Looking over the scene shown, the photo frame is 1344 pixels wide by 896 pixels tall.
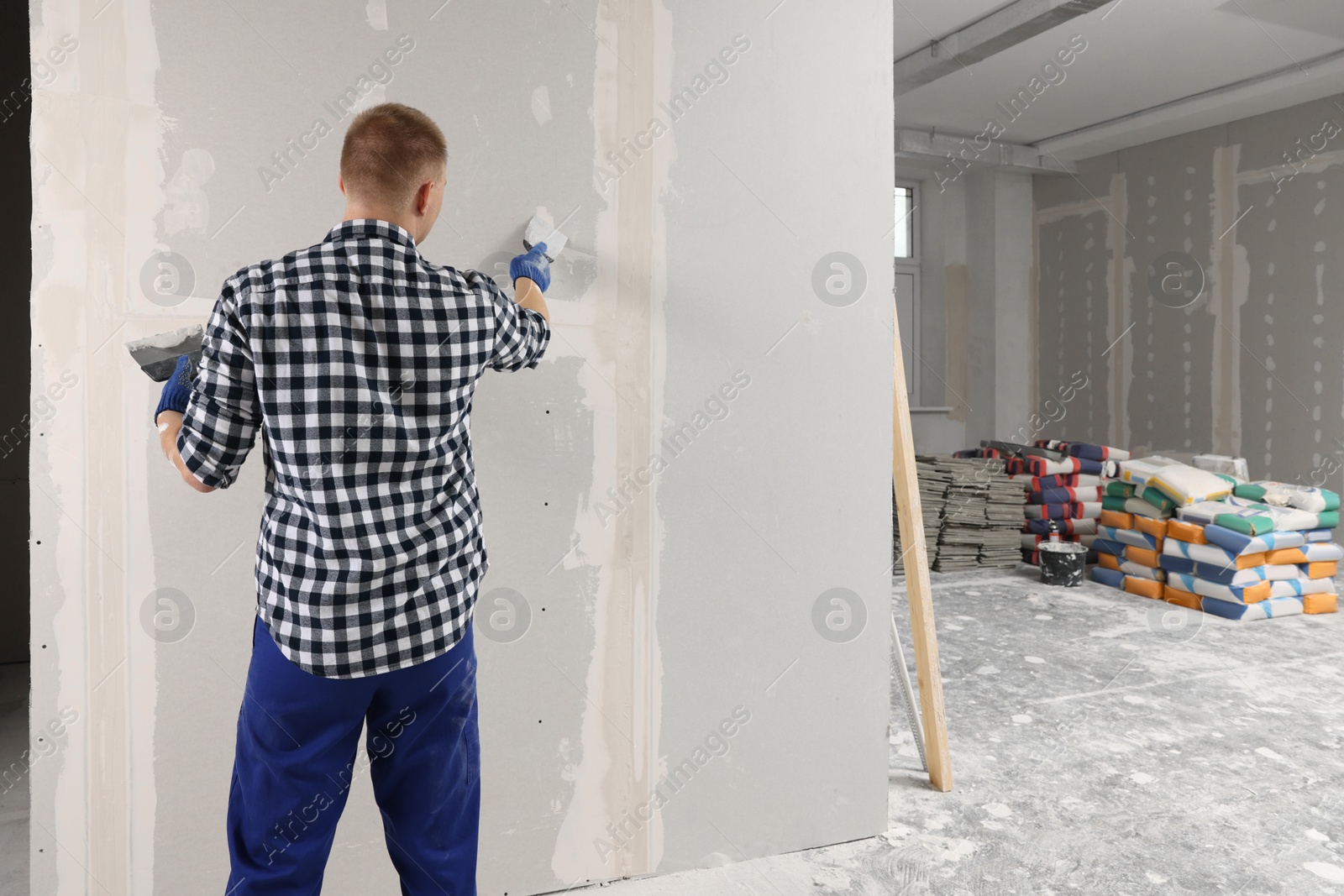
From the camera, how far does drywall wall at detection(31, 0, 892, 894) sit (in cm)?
178

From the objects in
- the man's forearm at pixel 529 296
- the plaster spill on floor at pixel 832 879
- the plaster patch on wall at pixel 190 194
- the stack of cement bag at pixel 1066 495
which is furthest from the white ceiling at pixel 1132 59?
the plaster spill on floor at pixel 832 879

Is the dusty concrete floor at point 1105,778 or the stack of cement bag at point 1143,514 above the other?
the stack of cement bag at point 1143,514

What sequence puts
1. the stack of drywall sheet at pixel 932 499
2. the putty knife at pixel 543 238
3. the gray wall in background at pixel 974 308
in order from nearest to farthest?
the putty knife at pixel 543 238 → the stack of drywall sheet at pixel 932 499 → the gray wall in background at pixel 974 308

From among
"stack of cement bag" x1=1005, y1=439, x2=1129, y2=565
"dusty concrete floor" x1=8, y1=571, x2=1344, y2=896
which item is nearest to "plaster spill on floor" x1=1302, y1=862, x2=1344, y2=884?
"dusty concrete floor" x1=8, y1=571, x2=1344, y2=896

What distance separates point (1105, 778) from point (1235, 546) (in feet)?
8.58

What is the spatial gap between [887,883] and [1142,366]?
273 inches

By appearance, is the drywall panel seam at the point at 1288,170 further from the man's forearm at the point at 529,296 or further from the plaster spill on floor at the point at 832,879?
the man's forearm at the point at 529,296

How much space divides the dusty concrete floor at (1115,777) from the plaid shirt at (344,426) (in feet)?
3.98

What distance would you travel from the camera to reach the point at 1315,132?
632 centimetres

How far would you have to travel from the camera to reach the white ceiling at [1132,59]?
16.6ft

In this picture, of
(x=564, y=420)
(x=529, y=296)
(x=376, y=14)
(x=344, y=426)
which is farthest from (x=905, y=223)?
(x=344, y=426)

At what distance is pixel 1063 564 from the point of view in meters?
5.62

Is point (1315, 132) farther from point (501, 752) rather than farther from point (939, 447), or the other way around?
point (501, 752)

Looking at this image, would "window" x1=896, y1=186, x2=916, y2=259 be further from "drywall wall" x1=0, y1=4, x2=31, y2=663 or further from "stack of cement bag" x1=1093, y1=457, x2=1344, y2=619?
"drywall wall" x1=0, y1=4, x2=31, y2=663
